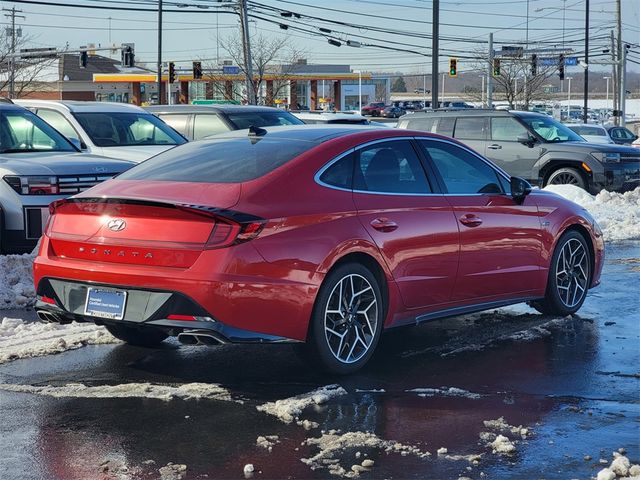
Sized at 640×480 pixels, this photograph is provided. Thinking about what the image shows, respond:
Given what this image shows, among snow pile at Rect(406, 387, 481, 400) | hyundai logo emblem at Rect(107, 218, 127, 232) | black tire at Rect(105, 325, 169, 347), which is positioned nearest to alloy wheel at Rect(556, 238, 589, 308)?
snow pile at Rect(406, 387, 481, 400)

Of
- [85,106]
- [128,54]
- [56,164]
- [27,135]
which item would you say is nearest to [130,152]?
[85,106]

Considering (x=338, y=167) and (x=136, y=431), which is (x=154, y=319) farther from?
(x=338, y=167)

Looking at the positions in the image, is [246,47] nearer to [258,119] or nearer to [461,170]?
[258,119]

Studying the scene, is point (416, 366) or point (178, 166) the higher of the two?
point (178, 166)

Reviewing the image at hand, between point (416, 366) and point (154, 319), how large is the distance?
195cm

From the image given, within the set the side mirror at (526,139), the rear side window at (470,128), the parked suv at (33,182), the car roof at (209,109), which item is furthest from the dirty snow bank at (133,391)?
the rear side window at (470,128)

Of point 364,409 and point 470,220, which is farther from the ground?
point 470,220

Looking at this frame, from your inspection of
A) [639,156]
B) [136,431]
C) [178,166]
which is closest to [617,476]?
[136,431]

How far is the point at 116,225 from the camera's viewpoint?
6262 mm

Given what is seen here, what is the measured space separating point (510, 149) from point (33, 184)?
1197 cm

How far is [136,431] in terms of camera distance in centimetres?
543

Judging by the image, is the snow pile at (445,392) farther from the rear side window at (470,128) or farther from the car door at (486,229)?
the rear side window at (470,128)

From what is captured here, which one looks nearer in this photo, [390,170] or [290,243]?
[290,243]

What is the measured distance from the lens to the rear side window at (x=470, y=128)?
20.6 metres
